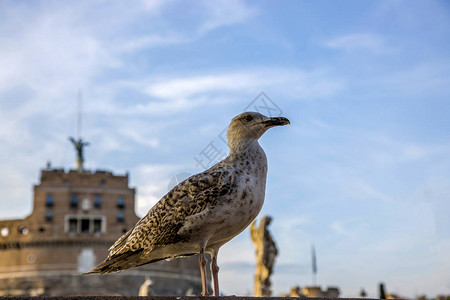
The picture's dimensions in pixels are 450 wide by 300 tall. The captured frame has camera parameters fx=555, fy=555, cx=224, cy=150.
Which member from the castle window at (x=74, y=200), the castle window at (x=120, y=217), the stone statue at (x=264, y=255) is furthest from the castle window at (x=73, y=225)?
the stone statue at (x=264, y=255)

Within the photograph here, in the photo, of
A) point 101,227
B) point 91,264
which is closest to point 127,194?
point 101,227

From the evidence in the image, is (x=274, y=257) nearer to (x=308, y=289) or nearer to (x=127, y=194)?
(x=308, y=289)

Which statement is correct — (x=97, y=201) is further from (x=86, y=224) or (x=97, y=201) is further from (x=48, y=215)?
(x=48, y=215)

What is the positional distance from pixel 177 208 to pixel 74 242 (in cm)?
6828

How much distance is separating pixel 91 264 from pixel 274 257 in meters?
55.0

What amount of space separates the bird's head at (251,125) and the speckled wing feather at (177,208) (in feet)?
1.59

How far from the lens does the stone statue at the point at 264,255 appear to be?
66.0 ft

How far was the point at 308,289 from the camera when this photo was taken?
79.1 ft

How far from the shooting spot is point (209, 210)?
553cm

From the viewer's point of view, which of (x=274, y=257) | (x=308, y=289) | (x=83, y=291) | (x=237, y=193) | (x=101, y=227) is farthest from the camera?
(x=101, y=227)

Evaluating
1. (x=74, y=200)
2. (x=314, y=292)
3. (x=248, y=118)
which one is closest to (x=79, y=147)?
(x=74, y=200)

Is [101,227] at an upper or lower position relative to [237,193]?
upper

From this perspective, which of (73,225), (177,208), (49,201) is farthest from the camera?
(73,225)

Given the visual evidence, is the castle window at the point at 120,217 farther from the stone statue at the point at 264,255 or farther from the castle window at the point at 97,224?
the stone statue at the point at 264,255
